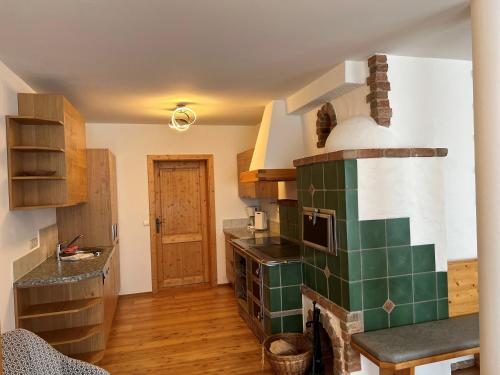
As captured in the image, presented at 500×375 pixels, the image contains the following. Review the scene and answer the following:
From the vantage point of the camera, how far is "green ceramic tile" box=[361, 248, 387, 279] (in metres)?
2.40

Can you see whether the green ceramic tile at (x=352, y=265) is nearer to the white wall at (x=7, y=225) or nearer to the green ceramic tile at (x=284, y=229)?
the green ceramic tile at (x=284, y=229)

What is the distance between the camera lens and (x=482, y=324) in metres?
1.61

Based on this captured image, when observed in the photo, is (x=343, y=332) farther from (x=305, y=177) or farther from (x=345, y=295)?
(x=305, y=177)

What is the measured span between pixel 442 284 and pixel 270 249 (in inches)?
63.9

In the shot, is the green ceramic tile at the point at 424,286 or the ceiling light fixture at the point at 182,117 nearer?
the green ceramic tile at the point at 424,286

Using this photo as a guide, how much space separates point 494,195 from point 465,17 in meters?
1.16

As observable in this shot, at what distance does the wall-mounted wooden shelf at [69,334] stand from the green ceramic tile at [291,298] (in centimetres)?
162

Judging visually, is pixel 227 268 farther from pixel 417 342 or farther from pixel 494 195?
pixel 494 195

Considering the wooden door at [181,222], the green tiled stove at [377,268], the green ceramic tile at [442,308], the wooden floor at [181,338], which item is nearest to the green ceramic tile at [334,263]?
the green tiled stove at [377,268]

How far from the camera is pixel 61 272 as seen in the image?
2.95 metres

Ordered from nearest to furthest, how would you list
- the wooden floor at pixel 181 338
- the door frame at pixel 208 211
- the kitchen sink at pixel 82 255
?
the wooden floor at pixel 181 338
the kitchen sink at pixel 82 255
the door frame at pixel 208 211

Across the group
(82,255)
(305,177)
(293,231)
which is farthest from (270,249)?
(82,255)

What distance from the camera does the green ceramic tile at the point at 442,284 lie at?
8.36ft

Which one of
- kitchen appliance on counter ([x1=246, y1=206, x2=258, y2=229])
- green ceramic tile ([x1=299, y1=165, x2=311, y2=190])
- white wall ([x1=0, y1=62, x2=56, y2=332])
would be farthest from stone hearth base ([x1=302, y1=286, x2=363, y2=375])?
kitchen appliance on counter ([x1=246, y1=206, x2=258, y2=229])
